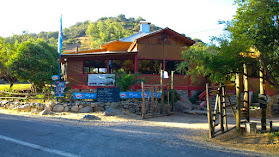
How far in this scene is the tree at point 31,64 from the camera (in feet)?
63.6

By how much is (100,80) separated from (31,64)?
6.08m

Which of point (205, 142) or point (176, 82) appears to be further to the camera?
point (176, 82)

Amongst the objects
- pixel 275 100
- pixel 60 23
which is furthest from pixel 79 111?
pixel 275 100

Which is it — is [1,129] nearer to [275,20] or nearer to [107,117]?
[107,117]

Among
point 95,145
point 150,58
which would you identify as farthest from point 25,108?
point 95,145

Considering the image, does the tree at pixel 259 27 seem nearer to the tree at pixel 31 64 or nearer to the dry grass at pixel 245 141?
the dry grass at pixel 245 141

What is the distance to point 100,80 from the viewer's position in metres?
Answer: 19.0

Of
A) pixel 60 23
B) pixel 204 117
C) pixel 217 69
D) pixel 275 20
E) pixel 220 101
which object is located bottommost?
pixel 204 117

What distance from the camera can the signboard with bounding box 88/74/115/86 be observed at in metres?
18.7

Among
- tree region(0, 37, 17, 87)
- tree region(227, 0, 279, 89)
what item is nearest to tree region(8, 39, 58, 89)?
tree region(0, 37, 17, 87)

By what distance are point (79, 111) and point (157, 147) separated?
32.6ft

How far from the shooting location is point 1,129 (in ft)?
29.7

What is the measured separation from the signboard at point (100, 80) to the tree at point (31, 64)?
13.0 feet

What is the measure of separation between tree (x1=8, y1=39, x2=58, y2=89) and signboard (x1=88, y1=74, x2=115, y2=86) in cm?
Answer: 397
